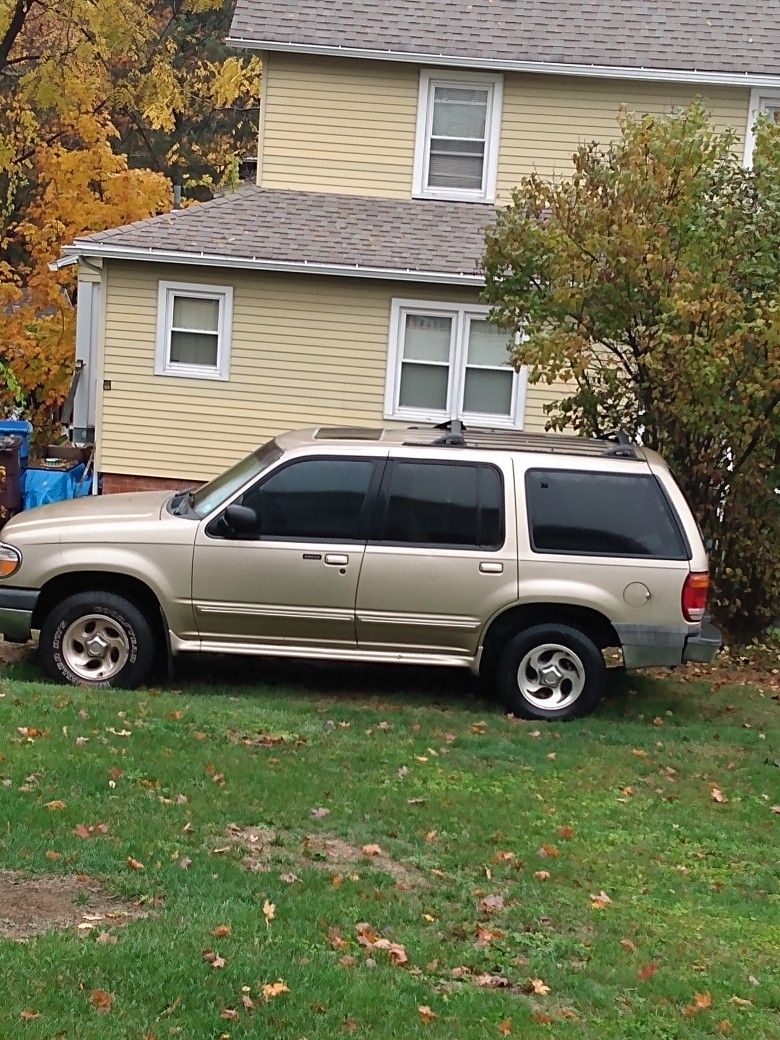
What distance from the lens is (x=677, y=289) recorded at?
31.9ft

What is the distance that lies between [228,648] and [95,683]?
0.93 metres

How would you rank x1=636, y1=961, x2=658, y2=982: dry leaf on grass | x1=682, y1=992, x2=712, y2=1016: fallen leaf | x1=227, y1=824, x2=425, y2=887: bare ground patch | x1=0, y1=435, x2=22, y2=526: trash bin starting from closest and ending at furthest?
1. x1=682, y1=992, x2=712, y2=1016: fallen leaf
2. x1=636, y1=961, x2=658, y2=982: dry leaf on grass
3. x1=227, y1=824, x2=425, y2=887: bare ground patch
4. x1=0, y1=435, x2=22, y2=526: trash bin

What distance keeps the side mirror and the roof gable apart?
1035 centimetres

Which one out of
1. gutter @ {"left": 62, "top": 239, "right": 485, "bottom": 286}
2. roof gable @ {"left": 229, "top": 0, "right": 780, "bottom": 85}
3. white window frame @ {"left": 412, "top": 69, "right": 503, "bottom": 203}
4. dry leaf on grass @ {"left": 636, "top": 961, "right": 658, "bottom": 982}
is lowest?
dry leaf on grass @ {"left": 636, "top": 961, "right": 658, "bottom": 982}

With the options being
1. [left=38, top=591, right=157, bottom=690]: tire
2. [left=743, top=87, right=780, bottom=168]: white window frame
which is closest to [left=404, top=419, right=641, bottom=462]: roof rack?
[left=38, top=591, right=157, bottom=690]: tire

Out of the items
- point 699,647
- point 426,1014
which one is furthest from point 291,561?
point 426,1014

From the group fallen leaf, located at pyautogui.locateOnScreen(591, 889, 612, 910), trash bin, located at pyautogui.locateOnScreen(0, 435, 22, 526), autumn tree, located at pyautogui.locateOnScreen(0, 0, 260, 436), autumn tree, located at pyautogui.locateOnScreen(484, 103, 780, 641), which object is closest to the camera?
fallen leaf, located at pyautogui.locateOnScreen(591, 889, 612, 910)

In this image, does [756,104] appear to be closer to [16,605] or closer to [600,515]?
[600,515]

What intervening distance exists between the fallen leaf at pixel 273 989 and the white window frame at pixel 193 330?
503 inches

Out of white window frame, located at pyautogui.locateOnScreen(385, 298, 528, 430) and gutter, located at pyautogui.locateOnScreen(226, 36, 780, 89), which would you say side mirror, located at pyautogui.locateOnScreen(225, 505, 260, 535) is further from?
gutter, located at pyautogui.locateOnScreen(226, 36, 780, 89)

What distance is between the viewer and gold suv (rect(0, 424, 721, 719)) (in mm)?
8609

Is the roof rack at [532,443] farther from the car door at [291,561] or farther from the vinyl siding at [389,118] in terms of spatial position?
the vinyl siding at [389,118]

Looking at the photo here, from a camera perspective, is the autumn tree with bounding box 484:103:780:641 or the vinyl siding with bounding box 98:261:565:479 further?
the vinyl siding with bounding box 98:261:565:479

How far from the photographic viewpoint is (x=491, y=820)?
6496mm
